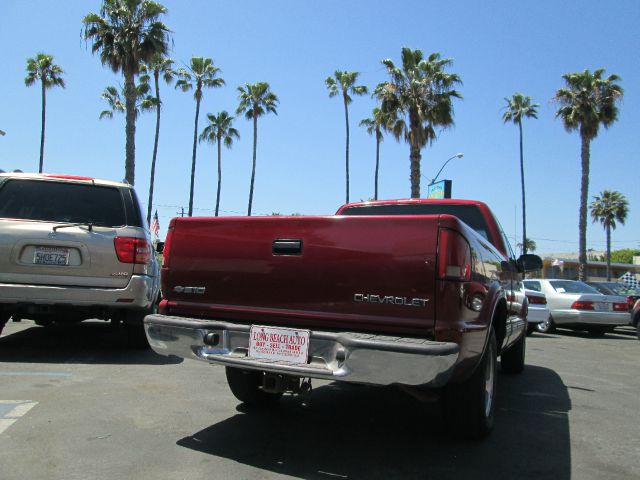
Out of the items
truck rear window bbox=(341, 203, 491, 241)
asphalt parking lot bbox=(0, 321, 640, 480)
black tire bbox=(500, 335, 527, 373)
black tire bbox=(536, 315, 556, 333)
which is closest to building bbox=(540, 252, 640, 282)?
black tire bbox=(536, 315, 556, 333)

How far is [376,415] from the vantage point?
470cm

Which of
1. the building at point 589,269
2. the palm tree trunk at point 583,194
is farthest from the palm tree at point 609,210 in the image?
the palm tree trunk at point 583,194

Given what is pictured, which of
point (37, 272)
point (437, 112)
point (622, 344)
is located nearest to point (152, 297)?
point (37, 272)

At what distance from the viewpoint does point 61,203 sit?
6.33m

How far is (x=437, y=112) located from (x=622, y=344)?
51.1ft

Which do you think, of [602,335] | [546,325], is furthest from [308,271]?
[602,335]

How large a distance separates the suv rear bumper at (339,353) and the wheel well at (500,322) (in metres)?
1.40

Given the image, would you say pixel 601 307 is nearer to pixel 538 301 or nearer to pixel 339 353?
pixel 538 301

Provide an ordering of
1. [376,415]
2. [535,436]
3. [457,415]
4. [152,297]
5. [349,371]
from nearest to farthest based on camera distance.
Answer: [349,371], [457,415], [535,436], [376,415], [152,297]

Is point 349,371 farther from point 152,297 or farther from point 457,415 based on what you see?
point 152,297

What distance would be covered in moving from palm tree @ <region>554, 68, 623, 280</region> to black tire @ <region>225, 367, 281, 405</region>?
88.8 feet

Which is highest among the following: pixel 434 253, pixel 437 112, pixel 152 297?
pixel 437 112

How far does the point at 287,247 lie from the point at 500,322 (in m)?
1.94

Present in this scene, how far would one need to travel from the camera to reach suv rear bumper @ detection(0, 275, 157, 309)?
5969 mm
